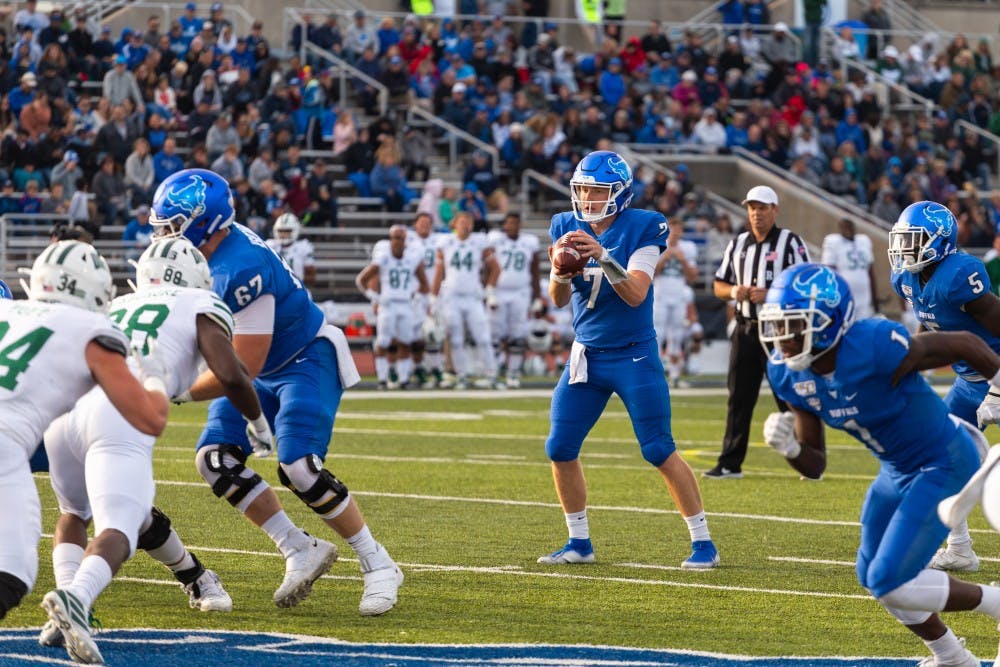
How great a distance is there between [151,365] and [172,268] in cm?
57

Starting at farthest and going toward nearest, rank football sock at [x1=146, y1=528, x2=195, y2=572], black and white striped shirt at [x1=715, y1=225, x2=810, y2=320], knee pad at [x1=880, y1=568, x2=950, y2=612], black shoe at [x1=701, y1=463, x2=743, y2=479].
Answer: black shoe at [x1=701, y1=463, x2=743, y2=479], black and white striped shirt at [x1=715, y1=225, x2=810, y2=320], football sock at [x1=146, y1=528, x2=195, y2=572], knee pad at [x1=880, y1=568, x2=950, y2=612]

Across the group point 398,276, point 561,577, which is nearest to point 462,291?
point 398,276

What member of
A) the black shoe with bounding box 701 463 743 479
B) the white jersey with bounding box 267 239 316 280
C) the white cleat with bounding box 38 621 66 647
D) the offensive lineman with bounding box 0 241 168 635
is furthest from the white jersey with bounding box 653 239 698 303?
the offensive lineman with bounding box 0 241 168 635

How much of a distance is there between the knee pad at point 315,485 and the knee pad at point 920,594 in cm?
201

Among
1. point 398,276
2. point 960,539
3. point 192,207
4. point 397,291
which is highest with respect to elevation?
point 192,207

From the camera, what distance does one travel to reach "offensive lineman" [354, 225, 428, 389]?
17.5 m

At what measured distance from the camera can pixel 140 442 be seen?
522cm

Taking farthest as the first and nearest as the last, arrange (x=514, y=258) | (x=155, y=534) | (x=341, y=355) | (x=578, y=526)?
(x=514, y=258) → (x=578, y=526) → (x=341, y=355) → (x=155, y=534)

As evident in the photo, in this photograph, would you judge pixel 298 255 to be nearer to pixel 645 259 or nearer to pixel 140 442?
pixel 645 259

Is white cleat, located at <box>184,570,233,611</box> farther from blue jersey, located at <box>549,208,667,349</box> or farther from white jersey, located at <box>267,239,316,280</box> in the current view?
white jersey, located at <box>267,239,316,280</box>

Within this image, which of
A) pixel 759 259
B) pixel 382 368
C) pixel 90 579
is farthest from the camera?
pixel 382 368

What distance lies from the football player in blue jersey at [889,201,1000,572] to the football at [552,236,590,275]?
4.71ft

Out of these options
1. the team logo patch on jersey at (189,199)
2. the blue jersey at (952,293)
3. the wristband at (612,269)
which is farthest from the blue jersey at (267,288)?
the blue jersey at (952,293)

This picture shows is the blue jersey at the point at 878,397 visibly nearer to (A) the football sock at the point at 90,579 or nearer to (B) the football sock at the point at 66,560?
(A) the football sock at the point at 90,579
